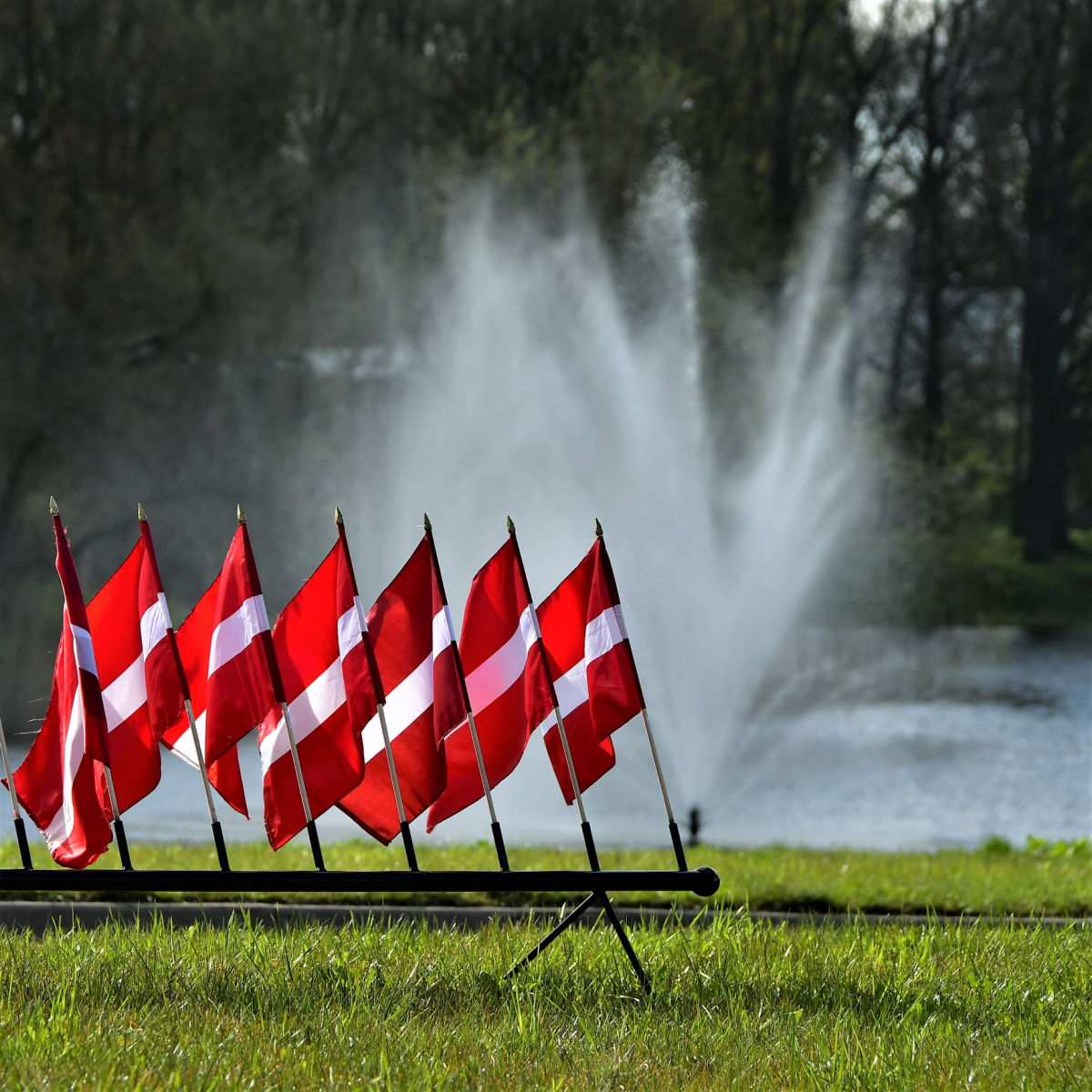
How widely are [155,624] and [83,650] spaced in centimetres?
28

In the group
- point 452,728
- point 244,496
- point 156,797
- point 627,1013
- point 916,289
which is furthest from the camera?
point 916,289

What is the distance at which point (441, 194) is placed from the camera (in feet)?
101

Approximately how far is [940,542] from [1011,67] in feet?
41.2

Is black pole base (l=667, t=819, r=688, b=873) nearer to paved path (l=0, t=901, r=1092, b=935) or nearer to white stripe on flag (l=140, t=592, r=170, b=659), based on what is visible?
paved path (l=0, t=901, r=1092, b=935)

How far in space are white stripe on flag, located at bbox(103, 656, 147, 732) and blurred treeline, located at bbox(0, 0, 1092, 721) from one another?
21.7 m

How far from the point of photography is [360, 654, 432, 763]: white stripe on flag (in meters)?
5.75

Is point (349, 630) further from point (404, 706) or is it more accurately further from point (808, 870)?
point (808, 870)

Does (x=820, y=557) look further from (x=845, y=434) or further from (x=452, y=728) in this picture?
(x=452, y=728)

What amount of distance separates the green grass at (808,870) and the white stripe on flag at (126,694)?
2.45m

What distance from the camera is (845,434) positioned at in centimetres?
3170

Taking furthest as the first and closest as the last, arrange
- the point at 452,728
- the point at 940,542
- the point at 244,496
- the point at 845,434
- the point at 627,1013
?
the point at 940,542
the point at 845,434
the point at 244,496
the point at 452,728
the point at 627,1013

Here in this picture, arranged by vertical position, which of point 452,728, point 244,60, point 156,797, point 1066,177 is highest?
point 244,60

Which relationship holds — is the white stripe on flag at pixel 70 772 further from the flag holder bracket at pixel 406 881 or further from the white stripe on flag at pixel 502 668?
the white stripe on flag at pixel 502 668

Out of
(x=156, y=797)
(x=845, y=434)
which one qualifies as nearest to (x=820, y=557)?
(x=845, y=434)
